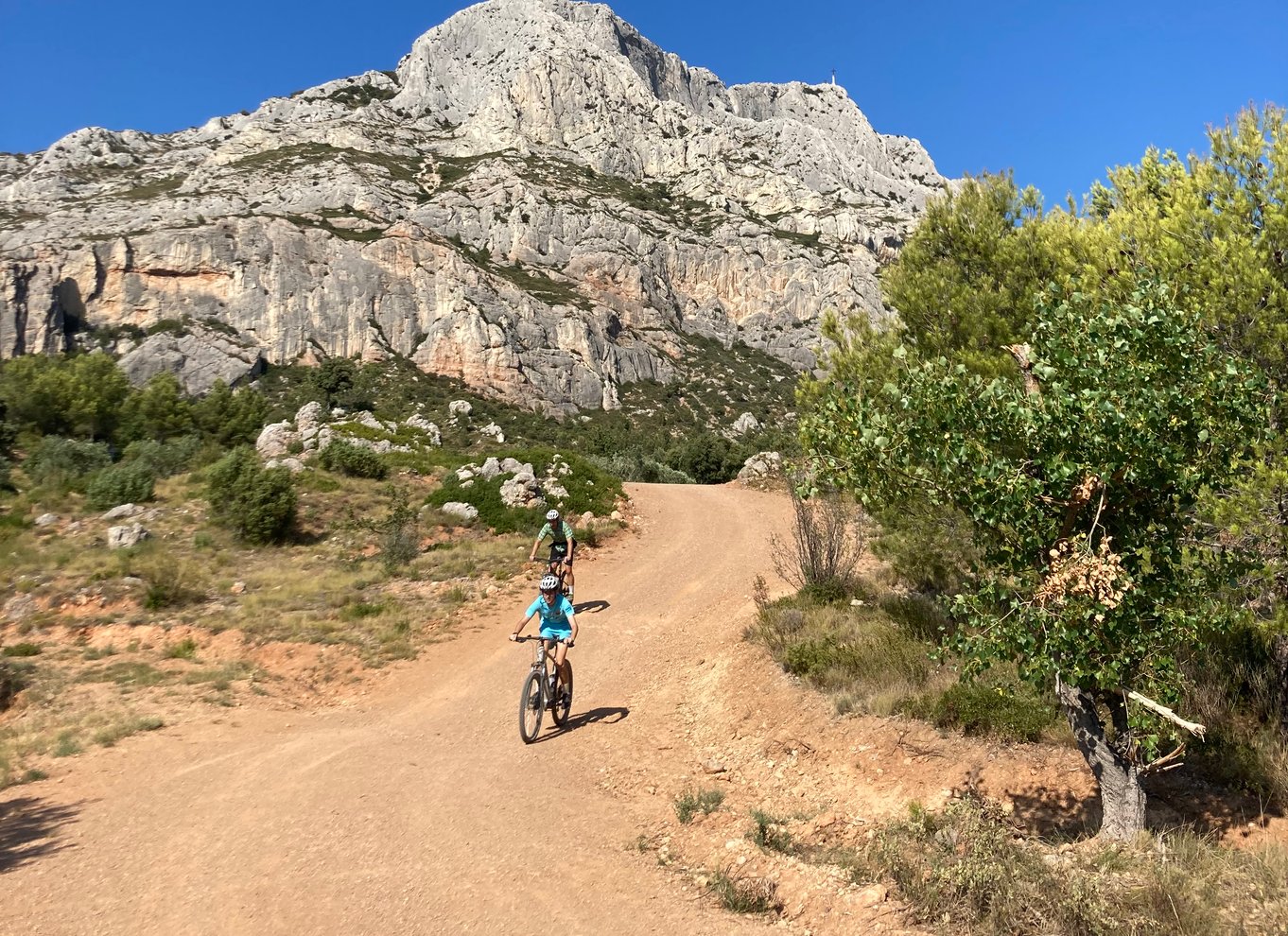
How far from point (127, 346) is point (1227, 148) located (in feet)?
315

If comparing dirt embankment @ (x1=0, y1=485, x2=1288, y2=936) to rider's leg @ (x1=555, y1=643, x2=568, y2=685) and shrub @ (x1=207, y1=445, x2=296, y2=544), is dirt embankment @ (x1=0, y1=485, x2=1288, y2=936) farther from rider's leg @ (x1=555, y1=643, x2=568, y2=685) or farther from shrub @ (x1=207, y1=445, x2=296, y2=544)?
shrub @ (x1=207, y1=445, x2=296, y2=544)

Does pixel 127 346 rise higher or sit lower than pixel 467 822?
higher

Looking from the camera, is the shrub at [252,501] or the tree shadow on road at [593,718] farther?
the shrub at [252,501]

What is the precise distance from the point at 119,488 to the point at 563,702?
17.2 metres

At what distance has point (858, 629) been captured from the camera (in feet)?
30.8

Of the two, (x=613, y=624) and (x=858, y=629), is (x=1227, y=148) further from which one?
(x=613, y=624)

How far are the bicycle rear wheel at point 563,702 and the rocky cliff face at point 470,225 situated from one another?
239 ft

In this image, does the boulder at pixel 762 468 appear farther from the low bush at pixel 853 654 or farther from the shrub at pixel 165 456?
the shrub at pixel 165 456

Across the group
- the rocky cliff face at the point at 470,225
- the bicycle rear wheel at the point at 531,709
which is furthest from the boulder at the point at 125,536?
the rocky cliff face at the point at 470,225

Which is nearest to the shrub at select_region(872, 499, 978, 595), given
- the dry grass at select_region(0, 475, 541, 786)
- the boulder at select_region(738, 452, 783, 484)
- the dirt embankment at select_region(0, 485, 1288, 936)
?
the dirt embankment at select_region(0, 485, 1288, 936)

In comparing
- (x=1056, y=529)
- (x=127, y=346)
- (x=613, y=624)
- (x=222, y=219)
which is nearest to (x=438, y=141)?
(x=222, y=219)

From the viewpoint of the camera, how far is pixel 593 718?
904 centimetres

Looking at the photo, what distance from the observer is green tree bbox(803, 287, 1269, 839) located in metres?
4.11

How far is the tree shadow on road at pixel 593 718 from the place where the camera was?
8.59 meters
